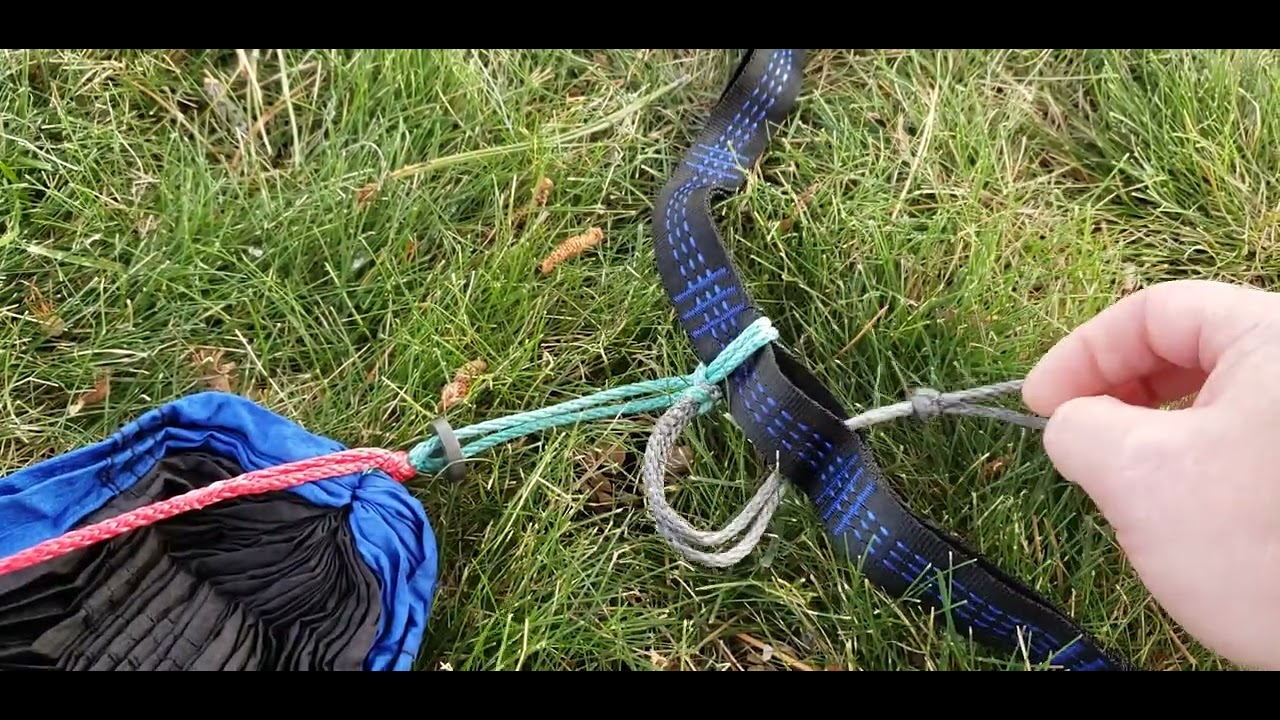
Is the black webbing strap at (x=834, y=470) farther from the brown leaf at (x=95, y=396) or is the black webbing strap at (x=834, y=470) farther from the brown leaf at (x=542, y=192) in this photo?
the brown leaf at (x=95, y=396)

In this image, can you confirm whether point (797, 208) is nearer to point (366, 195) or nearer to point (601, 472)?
point (601, 472)

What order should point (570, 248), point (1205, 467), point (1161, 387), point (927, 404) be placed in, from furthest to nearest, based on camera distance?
point (570, 248), point (927, 404), point (1161, 387), point (1205, 467)

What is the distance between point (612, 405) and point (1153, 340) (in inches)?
31.8

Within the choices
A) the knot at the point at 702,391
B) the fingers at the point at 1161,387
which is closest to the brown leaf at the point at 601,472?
the knot at the point at 702,391

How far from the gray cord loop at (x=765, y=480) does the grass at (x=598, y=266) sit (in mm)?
54

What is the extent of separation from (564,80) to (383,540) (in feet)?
3.45

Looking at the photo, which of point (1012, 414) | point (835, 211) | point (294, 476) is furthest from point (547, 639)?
point (835, 211)

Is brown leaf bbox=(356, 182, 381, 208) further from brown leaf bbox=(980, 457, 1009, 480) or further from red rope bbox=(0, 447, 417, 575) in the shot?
brown leaf bbox=(980, 457, 1009, 480)

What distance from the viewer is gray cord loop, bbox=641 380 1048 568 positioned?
1.49 m

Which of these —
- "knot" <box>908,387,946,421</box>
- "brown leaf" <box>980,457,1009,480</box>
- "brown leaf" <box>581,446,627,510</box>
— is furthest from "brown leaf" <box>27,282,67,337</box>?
"brown leaf" <box>980,457,1009,480</box>

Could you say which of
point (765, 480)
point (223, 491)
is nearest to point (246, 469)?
point (223, 491)

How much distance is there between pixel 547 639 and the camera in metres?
1.44

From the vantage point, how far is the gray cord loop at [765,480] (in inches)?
58.5

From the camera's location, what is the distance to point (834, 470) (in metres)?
1.50
